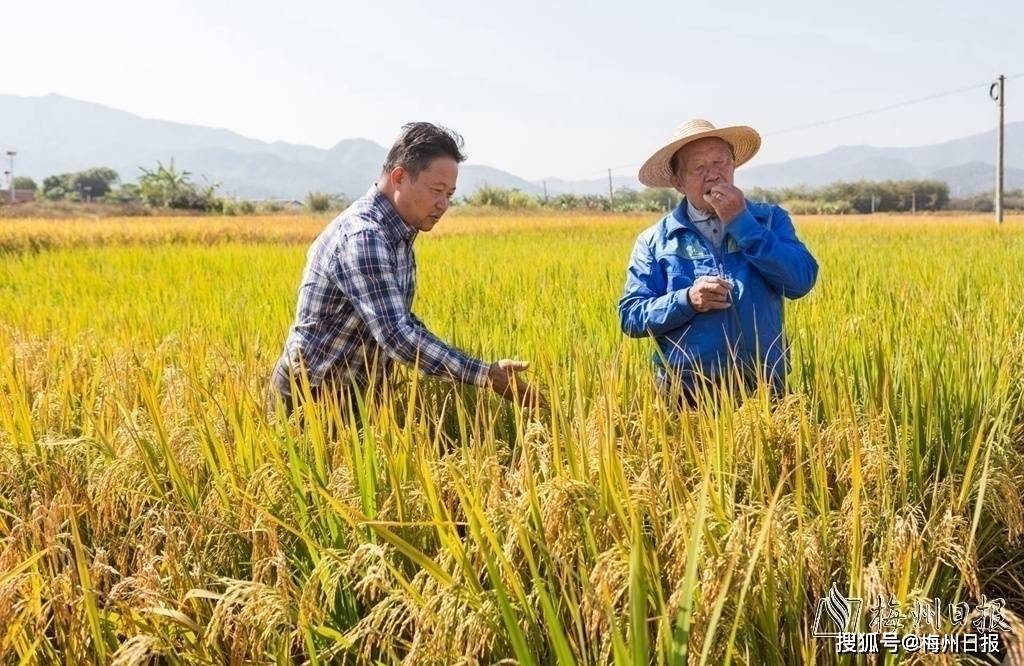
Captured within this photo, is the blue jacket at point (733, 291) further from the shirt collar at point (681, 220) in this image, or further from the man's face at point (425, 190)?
the man's face at point (425, 190)

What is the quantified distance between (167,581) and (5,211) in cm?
3535

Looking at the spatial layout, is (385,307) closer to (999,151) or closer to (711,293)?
(711,293)

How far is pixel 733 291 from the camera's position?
2.24 m

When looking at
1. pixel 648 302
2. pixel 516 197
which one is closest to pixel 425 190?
pixel 648 302

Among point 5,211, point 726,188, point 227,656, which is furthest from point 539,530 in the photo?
point 5,211

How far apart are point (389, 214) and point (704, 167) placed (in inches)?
34.9

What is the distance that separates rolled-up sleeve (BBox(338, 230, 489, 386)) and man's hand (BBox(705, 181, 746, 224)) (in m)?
0.77

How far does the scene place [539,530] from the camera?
4.32 feet

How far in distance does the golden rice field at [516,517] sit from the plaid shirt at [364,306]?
20 cm

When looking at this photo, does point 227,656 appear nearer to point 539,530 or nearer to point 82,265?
point 539,530

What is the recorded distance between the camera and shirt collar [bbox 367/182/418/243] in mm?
2264

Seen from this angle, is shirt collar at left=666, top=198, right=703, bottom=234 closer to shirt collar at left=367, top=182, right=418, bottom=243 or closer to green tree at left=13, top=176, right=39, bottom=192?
shirt collar at left=367, top=182, right=418, bottom=243

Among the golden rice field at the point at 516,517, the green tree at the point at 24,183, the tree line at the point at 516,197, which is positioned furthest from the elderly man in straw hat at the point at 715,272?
the green tree at the point at 24,183

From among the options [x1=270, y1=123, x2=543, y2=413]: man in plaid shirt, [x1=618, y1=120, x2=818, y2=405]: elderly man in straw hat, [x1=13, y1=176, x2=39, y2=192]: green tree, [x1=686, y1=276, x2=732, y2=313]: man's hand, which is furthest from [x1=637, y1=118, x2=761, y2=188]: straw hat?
[x1=13, y1=176, x2=39, y2=192]: green tree
